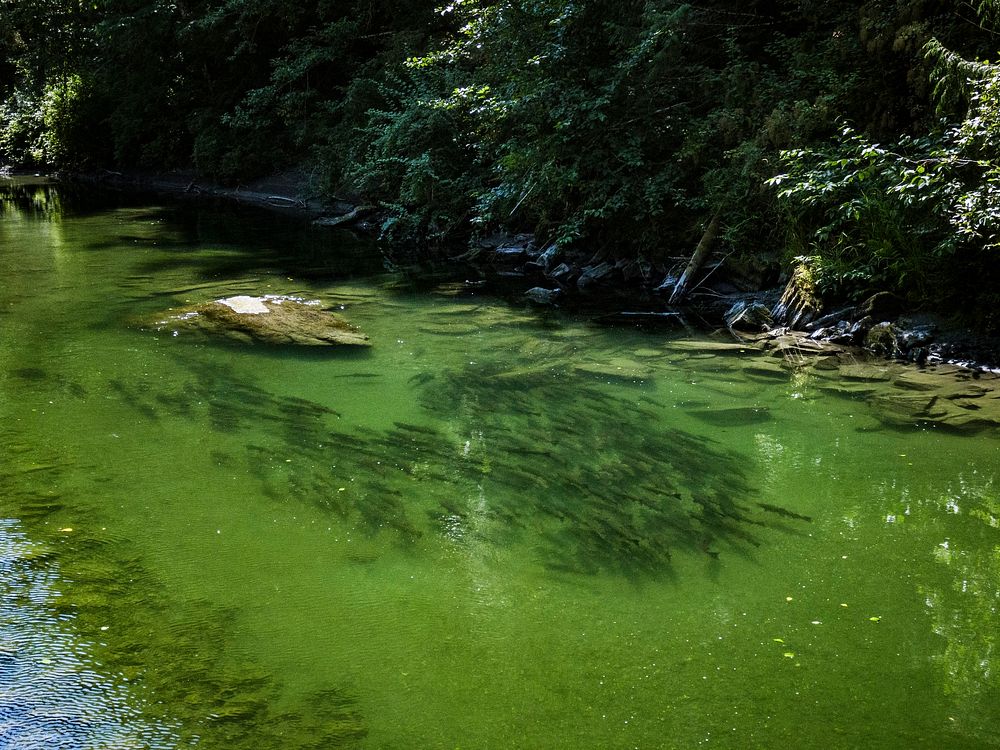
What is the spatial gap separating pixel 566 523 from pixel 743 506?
34.5 inches

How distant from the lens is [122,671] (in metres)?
2.66

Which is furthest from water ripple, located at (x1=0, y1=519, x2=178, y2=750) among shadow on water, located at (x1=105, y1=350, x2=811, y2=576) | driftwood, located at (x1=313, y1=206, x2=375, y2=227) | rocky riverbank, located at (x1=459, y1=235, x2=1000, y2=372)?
driftwood, located at (x1=313, y1=206, x2=375, y2=227)

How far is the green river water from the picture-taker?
251cm

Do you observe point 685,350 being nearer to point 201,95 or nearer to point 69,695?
point 69,695

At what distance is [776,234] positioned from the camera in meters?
8.05

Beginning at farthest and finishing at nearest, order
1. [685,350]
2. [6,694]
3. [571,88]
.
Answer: [571,88], [685,350], [6,694]

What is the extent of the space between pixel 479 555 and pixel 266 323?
411cm

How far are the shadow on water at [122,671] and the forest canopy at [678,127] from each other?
5.38m

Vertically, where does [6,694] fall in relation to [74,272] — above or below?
below

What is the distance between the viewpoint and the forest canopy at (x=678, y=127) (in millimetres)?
6492

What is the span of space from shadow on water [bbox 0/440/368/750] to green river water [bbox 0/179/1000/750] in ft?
0.04

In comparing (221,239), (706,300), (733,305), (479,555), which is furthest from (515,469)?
(221,239)

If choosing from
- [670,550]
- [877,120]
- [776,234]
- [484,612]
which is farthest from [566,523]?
[877,120]

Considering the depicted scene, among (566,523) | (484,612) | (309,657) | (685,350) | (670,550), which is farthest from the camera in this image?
(685,350)
